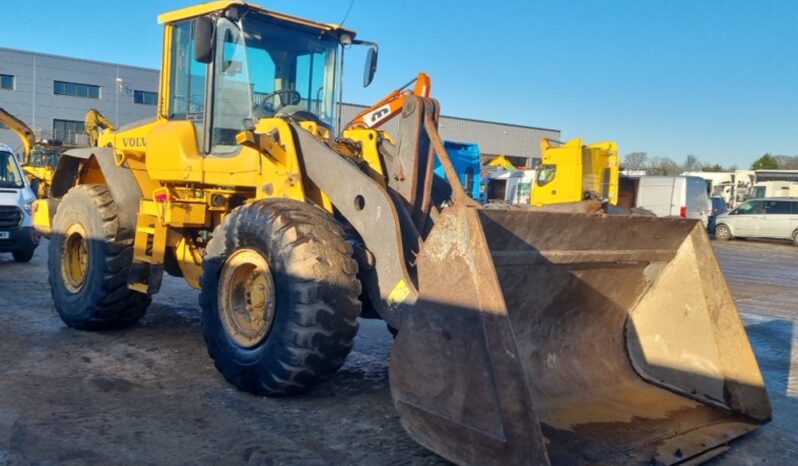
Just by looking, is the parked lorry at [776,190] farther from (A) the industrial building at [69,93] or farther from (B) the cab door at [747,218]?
(A) the industrial building at [69,93]

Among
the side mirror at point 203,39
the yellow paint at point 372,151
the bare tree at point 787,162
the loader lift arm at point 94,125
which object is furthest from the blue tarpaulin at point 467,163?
the bare tree at point 787,162

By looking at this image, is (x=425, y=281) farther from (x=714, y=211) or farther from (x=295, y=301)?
(x=714, y=211)

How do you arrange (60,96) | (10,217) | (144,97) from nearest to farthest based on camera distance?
(10,217) < (60,96) < (144,97)

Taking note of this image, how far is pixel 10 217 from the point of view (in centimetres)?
1140

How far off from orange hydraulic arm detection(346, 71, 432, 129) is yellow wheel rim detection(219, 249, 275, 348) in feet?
9.78

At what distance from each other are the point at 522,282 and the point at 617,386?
109 centimetres

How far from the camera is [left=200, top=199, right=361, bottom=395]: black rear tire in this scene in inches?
171

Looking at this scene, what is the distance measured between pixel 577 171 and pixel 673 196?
6262mm

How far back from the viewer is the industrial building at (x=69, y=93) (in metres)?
43.4

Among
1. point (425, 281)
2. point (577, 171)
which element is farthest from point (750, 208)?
point (425, 281)

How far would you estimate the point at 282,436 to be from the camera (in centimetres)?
419

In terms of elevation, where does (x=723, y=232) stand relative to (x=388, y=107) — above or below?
below

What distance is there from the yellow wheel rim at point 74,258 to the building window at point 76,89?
43.1m

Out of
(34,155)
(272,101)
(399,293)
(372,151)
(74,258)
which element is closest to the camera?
(399,293)
